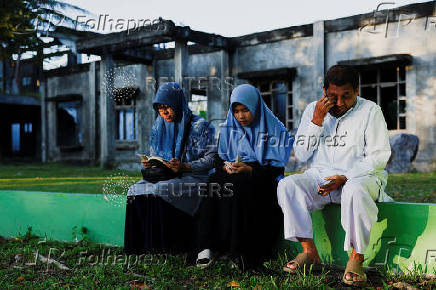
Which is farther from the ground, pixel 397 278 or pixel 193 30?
pixel 193 30

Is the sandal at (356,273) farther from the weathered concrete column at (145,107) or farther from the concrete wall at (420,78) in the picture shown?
the weathered concrete column at (145,107)

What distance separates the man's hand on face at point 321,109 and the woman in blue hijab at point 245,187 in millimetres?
433

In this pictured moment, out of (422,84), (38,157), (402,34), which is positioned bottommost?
(38,157)

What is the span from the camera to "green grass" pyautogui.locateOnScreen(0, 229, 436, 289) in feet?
8.98

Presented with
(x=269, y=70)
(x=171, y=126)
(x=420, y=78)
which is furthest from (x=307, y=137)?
(x=269, y=70)

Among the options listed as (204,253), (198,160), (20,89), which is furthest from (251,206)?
(20,89)

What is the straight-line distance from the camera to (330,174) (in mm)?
3016

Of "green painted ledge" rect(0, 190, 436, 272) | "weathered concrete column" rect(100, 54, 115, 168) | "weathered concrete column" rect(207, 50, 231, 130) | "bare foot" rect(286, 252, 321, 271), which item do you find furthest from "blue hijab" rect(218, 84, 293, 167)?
"weathered concrete column" rect(100, 54, 115, 168)

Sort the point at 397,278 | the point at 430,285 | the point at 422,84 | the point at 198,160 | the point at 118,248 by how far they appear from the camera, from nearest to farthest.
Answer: the point at 430,285 → the point at 397,278 → the point at 198,160 → the point at 118,248 → the point at 422,84

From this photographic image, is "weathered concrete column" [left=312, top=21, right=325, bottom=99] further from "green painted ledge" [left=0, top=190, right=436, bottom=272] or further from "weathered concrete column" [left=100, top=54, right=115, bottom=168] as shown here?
"green painted ledge" [left=0, top=190, right=436, bottom=272]

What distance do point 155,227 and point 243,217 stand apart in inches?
29.2

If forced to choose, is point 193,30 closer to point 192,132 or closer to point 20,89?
point 192,132

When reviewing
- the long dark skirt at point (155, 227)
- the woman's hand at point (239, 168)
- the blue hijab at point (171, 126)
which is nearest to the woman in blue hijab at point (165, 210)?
the long dark skirt at point (155, 227)

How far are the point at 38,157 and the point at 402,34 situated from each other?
58.3 feet
